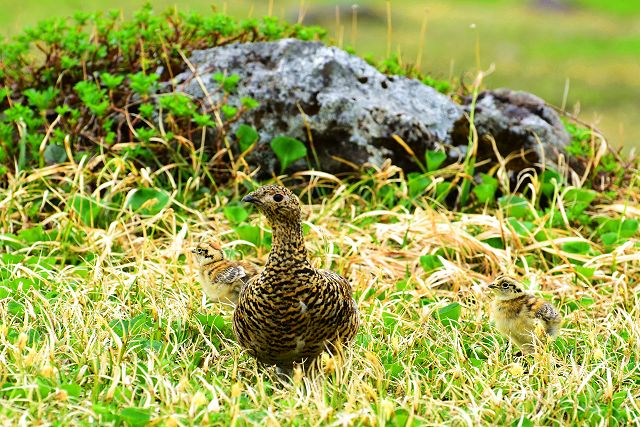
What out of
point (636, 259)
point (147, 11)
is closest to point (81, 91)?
point (147, 11)

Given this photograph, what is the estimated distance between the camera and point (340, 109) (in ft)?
21.9

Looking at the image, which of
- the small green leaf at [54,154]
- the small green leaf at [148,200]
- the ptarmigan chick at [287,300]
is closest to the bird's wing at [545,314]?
the ptarmigan chick at [287,300]

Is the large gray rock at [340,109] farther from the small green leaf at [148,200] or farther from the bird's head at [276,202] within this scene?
the bird's head at [276,202]

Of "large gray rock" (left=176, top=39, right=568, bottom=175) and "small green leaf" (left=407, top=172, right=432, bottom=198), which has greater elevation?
"large gray rock" (left=176, top=39, right=568, bottom=175)

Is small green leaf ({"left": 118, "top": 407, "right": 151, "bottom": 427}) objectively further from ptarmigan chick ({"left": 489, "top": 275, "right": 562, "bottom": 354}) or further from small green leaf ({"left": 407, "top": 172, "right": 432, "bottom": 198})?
small green leaf ({"left": 407, "top": 172, "right": 432, "bottom": 198})

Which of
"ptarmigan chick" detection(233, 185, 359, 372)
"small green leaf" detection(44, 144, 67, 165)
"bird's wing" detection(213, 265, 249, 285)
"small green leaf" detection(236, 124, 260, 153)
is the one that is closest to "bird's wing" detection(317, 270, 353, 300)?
"ptarmigan chick" detection(233, 185, 359, 372)

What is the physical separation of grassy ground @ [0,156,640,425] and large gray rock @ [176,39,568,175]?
0.28m

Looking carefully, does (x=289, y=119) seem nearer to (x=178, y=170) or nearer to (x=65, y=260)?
(x=178, y=170)

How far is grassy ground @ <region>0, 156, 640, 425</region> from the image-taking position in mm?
3908

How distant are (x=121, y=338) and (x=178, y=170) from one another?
2.17 m

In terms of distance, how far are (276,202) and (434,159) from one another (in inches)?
108

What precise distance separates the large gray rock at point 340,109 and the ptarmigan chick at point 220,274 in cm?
159

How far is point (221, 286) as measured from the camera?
4980mm

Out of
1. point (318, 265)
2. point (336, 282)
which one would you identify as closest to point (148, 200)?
point (318, 265)
